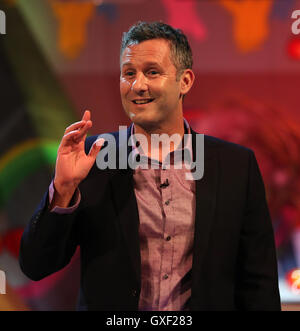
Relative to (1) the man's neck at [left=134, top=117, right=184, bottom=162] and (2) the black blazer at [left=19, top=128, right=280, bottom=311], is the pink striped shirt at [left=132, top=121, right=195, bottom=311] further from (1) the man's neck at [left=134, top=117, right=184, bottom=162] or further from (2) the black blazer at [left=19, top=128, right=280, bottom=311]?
(1) the man's neck at [left=134, top=117, right=184, bottom=162]

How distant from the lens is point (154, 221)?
121 centimetres

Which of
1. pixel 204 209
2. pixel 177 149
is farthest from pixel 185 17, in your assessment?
pixel 204 209

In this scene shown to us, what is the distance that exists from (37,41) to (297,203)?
63.5 inches

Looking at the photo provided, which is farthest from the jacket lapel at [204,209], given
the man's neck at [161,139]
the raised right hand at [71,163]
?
the raised right hand at [71,163]

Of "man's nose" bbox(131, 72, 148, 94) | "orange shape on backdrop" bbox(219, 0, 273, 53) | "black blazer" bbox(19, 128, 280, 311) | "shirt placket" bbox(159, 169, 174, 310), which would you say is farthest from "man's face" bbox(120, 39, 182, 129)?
"orange shape on backdrop" bbox(219, 0, 273, 53)

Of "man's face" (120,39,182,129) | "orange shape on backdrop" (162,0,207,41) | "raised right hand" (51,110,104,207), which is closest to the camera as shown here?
"raised right hand" (51,110,104,207)

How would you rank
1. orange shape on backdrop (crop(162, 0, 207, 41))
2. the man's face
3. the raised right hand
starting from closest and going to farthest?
the raised right hand < the man's face < orange shape on backdrop (crop(162, 0, 207, 41))

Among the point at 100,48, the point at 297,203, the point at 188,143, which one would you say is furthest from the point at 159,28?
the point at 297,203

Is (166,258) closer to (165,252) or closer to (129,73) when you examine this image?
(165,252)

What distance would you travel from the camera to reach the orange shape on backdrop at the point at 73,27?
7.29 ft

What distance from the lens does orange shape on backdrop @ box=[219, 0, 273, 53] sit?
7.25ft

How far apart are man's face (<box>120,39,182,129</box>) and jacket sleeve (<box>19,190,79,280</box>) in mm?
343

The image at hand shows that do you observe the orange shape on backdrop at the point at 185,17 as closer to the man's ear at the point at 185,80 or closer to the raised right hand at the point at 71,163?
the man's ear at the point at 185,80

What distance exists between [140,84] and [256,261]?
631 millimetres
